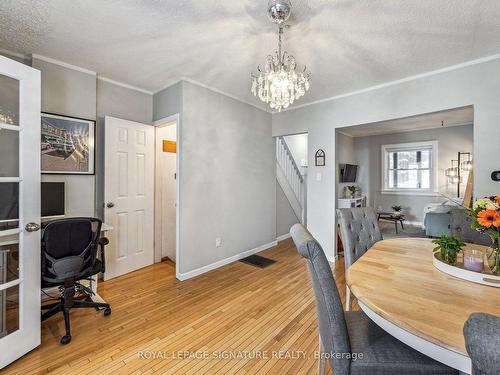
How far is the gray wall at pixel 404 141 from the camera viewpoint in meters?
5.74

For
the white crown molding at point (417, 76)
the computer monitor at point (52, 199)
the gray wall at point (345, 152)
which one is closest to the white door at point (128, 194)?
the computer monitor at point (52, 199)

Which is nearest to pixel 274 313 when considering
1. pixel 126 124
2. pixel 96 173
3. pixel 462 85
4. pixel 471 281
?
pixel 471 281

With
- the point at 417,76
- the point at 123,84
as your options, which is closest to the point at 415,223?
the point at 417,76

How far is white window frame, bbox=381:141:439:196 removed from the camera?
6.05 metres

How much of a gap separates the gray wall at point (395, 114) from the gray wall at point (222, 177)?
753 mm

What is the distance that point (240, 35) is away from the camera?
2.06 m

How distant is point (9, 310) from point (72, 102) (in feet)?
6.91

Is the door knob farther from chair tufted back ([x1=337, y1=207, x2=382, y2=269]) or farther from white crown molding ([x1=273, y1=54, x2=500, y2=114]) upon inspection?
white crown molding ([x1=273, y1=54, x2=500, y2=114])

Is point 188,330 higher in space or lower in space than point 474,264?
lower

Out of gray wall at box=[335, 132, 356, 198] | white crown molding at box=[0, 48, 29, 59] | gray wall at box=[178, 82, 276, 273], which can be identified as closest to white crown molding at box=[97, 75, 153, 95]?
gray wall at box=[178, 82, 276, 273]

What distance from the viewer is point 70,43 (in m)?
2.20

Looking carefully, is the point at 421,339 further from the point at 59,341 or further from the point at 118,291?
the point at 118,291

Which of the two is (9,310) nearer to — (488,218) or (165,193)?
(165,193)

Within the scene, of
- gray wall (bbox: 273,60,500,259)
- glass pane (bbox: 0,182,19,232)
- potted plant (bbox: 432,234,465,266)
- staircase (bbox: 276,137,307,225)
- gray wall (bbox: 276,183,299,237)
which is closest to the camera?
potted plant (bbox: 432,234,465,266)
